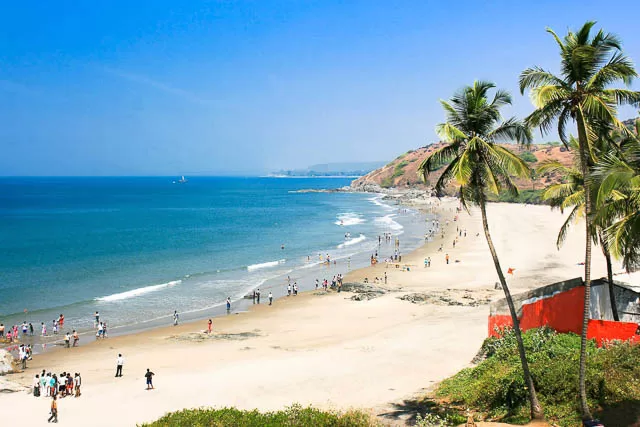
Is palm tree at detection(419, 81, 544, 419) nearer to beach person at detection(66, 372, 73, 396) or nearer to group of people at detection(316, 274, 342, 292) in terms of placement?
beach person at detection(66, 372, 73, 396)

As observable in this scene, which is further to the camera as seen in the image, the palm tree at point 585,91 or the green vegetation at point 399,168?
the green vegetation at point 399,168

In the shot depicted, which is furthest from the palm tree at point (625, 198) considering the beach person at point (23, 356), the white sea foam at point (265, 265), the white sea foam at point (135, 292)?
the white sea foam at point (265, 265)

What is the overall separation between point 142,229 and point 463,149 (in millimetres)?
66160

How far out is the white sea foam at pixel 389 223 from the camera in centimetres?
7323

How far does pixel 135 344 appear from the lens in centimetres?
2480

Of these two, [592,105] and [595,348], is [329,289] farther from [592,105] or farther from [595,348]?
[592,105]

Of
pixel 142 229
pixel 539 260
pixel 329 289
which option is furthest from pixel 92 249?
pixel 539 260

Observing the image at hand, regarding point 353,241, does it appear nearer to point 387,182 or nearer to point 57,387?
point 57,387

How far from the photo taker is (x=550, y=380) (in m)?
11.1

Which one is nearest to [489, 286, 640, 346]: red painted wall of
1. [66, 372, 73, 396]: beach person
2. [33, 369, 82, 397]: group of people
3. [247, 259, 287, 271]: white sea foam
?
[33, 369, 82, 397]: group of people

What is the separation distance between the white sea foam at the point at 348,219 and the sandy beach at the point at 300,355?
38.8 metres

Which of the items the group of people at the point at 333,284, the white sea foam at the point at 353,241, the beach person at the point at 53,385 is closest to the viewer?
the beach person at the point at 53,385

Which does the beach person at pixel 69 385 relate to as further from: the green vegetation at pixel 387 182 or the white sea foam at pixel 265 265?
the green vegetation at pixel 387 182

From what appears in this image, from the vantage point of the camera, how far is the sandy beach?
612 inches
